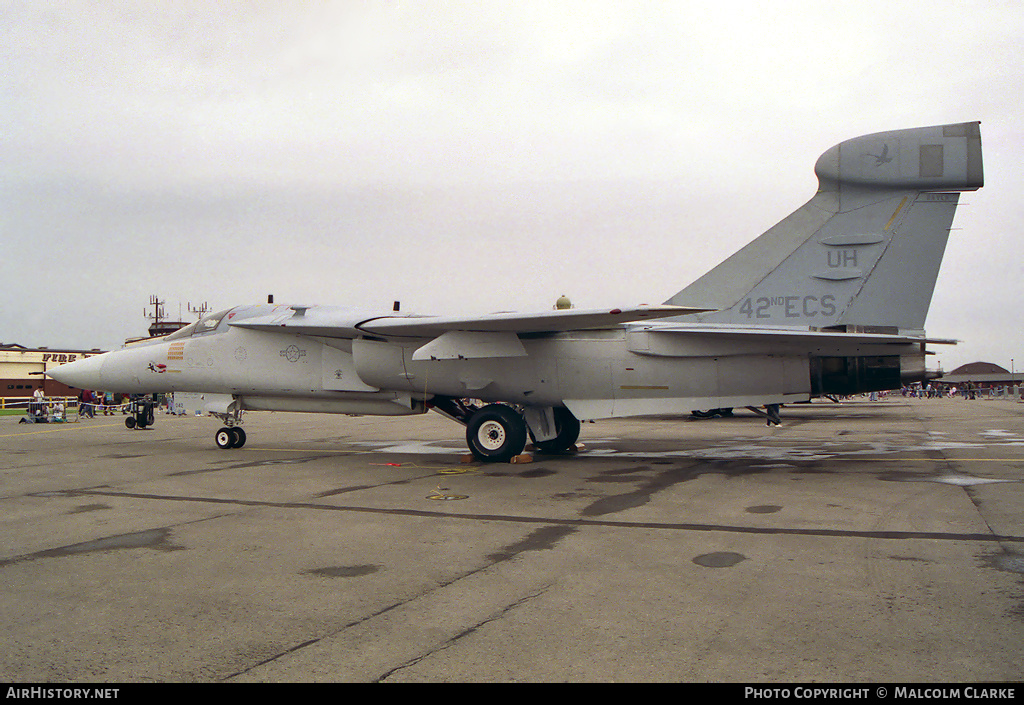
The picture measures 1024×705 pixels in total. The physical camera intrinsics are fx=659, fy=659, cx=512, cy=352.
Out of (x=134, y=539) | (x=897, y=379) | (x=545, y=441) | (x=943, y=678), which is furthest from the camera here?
(x=545, y=441)

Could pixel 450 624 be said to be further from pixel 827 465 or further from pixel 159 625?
pixel 827 465

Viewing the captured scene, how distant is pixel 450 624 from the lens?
11.9 feet

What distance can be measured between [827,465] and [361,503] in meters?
7.35

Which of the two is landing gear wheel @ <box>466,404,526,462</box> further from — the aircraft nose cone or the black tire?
the aircraft nose cone

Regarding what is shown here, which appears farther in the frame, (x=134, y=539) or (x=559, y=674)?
(x=134, y=539)

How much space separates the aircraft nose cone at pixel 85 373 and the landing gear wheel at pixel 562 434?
10.0 meters

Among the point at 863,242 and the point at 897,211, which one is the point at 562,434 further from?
the point at 897,211

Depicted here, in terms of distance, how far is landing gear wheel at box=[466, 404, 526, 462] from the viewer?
36.1 ft

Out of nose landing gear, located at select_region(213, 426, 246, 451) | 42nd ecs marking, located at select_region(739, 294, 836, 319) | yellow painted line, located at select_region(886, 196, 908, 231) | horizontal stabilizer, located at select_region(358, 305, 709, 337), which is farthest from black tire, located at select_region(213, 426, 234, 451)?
yellow painted line, located at select_region(886, 196, 908, 231)

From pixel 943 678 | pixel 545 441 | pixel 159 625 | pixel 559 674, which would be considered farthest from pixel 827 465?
pixel 159 625

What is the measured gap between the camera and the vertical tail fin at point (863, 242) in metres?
9.68

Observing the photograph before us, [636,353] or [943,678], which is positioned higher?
[636,353]

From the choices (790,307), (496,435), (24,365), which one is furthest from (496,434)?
(24,365)

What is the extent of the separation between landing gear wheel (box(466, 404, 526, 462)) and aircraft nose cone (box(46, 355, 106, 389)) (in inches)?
365
